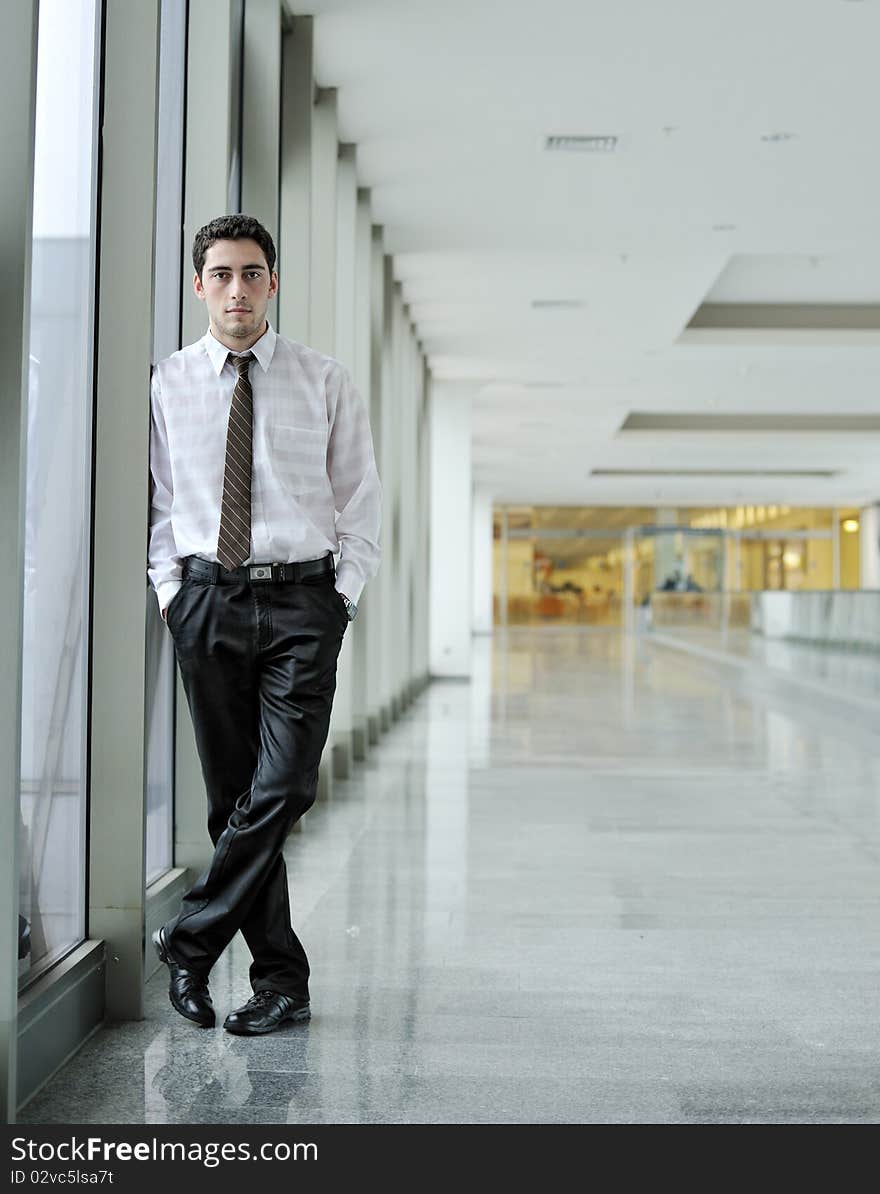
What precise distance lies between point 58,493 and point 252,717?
72cm

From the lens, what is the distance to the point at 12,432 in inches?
94.7

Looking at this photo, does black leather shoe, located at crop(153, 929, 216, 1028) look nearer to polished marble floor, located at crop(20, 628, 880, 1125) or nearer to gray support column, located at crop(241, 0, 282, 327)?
polished marble floor, located at crop(20, 628, 880, 1125)

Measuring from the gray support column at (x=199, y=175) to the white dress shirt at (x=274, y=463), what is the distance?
1264 mm

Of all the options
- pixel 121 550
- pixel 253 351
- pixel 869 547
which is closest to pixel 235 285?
pixel 253 351

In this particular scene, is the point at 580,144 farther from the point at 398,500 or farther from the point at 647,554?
the point at 647,554

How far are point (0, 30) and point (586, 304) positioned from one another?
10587mm

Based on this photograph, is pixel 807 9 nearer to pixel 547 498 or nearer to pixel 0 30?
pixel 0 30

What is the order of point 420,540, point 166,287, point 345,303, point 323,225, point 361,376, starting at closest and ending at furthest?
point 166,287, point 323,225, point 345,303, point 361,376, point 420,540

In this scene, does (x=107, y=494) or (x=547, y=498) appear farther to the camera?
(x=547, y=498)

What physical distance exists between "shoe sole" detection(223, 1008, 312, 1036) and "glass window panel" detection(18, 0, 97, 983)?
1.49ft
